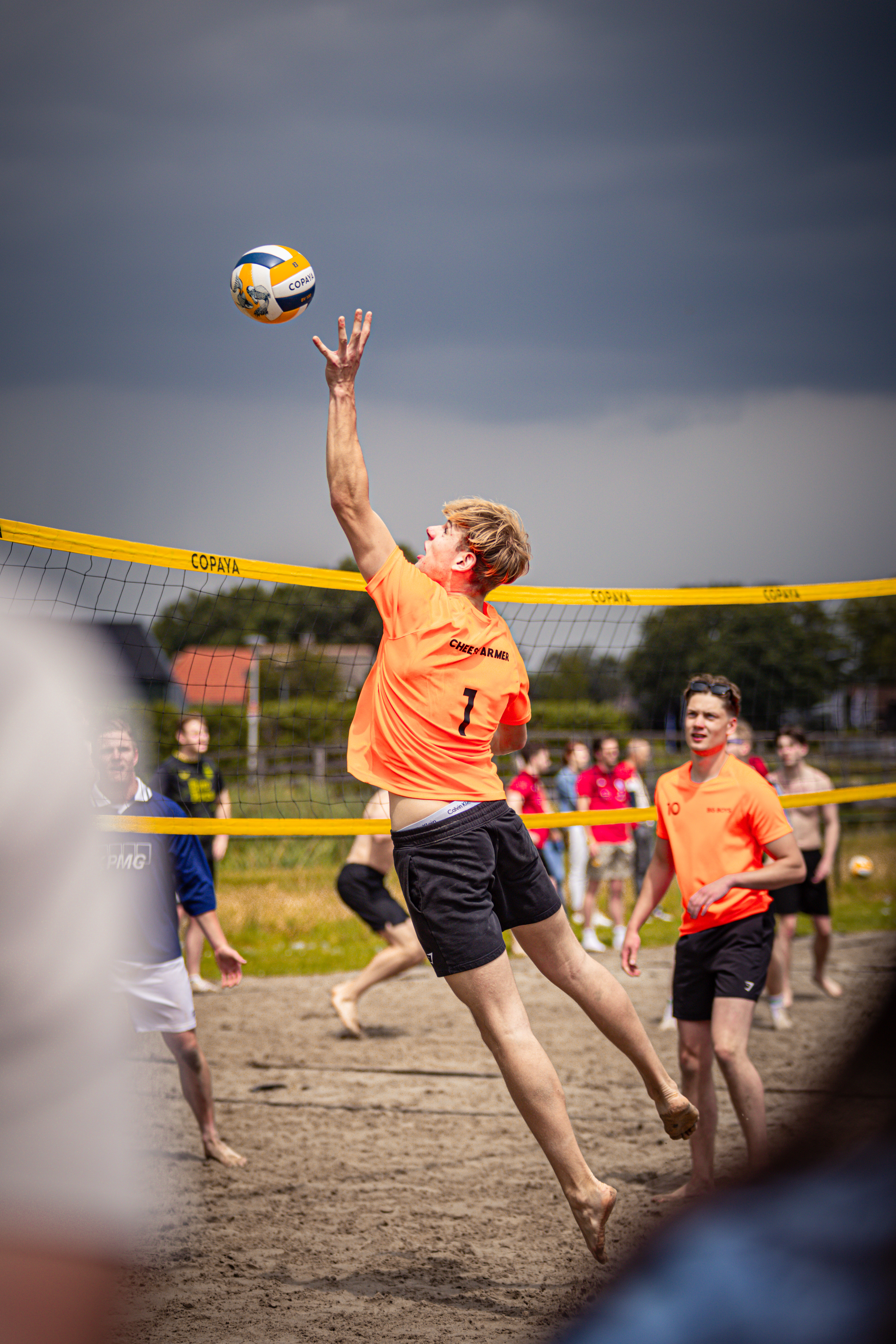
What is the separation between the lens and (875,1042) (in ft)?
2.50

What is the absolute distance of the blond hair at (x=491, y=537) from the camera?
3.40m

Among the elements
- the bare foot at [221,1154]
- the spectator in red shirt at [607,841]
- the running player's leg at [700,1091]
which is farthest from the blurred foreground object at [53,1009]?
the spectator in red shirt at [607,841]

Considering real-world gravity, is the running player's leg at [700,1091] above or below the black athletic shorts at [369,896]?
below

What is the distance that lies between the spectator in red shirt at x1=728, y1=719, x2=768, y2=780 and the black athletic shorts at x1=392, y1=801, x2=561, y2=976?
442 cm

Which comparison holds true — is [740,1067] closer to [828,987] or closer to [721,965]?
[721,965]

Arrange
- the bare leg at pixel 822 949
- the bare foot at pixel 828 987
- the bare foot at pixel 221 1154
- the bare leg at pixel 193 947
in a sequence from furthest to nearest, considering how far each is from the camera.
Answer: the bare foot at pixel 828 987 < the bare leg at pixel 822 949 < the bare leg at pixel 193 947 < the bare foot at pixel 221 1154

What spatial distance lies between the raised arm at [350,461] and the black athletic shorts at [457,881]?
2.57ft

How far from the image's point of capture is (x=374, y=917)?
24.7ft

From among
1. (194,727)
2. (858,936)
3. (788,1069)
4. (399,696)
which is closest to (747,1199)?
(399,696)

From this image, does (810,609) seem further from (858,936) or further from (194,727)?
(858,936)

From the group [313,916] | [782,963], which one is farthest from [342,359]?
[313,916]

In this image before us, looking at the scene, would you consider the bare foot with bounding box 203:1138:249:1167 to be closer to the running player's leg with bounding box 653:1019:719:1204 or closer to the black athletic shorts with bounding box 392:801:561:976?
the running player's leg with bounding box 653:1019:719:1204

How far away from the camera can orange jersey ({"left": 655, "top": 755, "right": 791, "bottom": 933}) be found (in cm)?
429

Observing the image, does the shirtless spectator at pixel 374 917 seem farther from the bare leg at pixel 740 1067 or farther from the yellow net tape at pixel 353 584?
the bare leg at pixel 740 1067
